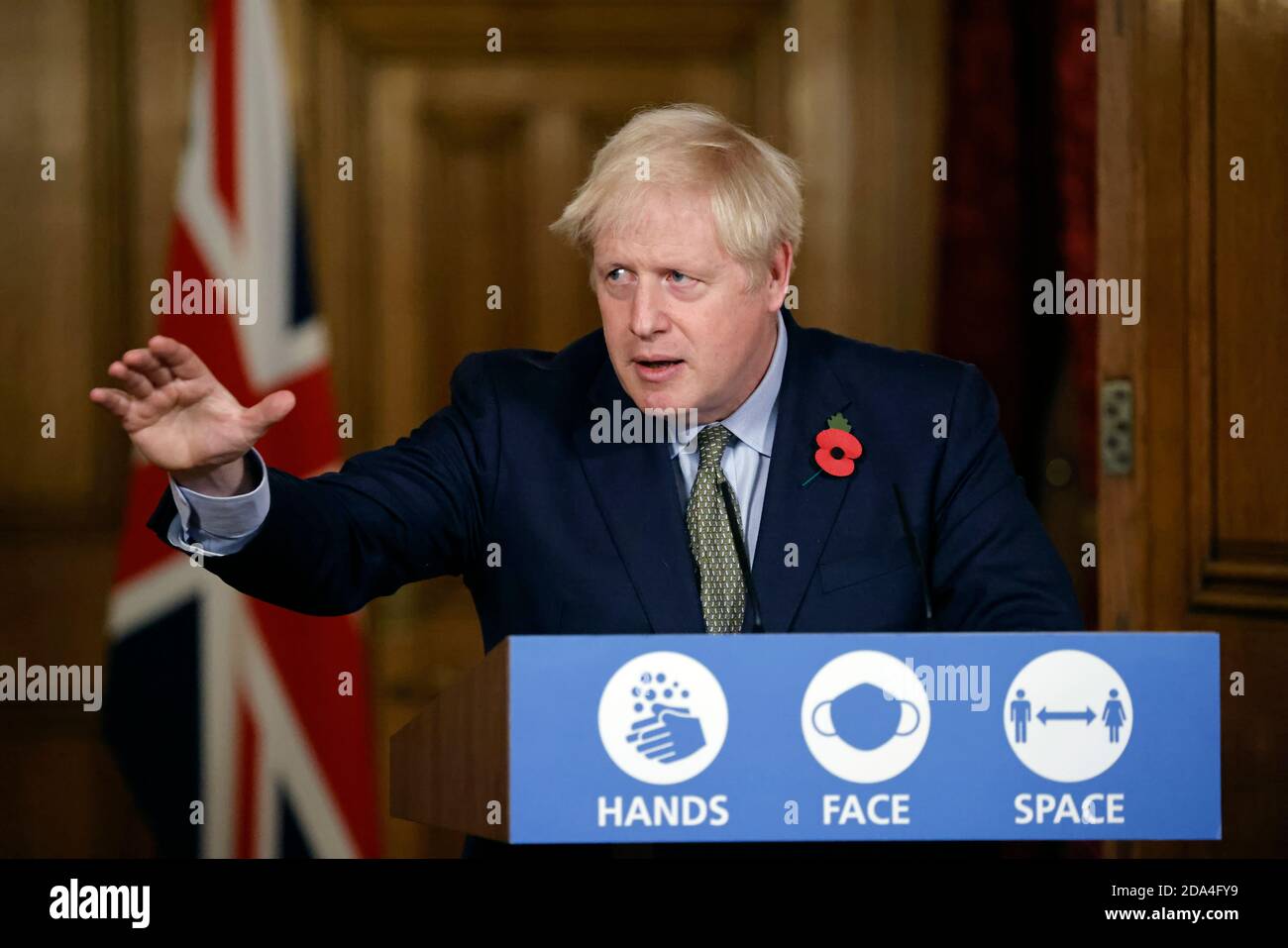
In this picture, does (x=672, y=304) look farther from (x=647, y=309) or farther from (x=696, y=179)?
(x=696, y=179)

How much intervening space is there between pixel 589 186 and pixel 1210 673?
1.14 meters

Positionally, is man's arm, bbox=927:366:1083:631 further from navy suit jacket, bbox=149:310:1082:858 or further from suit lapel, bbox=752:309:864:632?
suit lapel, bbox=752:309:864:632

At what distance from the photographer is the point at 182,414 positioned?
5.45 feet

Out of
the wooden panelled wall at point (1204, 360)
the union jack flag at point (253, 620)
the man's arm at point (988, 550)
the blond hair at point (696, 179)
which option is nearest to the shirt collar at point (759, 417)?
the blond hair at point (696, 179)

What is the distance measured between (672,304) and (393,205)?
6.38 ft

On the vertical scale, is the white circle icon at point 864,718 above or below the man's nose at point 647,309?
below

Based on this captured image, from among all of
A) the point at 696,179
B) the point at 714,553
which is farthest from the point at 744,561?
the point at 696,179

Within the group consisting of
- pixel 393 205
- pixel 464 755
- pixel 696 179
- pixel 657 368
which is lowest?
pixel 464 755

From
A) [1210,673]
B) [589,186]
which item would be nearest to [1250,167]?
[589,186]

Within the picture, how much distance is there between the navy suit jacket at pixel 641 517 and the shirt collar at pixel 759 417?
0.03 meters

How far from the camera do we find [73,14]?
3.86 metres

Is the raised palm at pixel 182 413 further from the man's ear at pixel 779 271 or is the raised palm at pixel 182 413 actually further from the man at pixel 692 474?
the man's ear at pixel 779 271

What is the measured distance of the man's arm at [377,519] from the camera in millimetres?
1933
